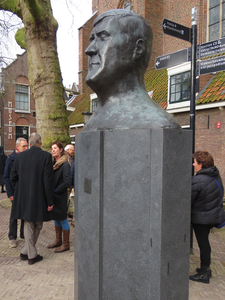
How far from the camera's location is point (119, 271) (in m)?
2.00

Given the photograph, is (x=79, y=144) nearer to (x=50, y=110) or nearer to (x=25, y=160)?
(x=25, y=160)

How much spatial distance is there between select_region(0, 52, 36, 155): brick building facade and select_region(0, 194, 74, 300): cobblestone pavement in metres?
22.4

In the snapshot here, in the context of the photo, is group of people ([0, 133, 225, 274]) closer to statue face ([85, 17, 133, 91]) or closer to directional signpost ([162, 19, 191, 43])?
statue face ([85, 17, 133, 91])

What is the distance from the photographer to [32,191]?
378 centimetres

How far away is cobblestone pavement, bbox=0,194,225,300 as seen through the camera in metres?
3.10

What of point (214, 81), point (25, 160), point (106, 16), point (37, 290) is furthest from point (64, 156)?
point (214, 81)

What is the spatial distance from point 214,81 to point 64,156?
9.30 m

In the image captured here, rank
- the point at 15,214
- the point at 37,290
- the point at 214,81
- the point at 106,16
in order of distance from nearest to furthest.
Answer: the point at 106,16, the point at 37,290, the point at 15,214, the point at 214,81

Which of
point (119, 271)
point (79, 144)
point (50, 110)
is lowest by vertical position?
point (119, 271)

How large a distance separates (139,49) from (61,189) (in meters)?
2.69

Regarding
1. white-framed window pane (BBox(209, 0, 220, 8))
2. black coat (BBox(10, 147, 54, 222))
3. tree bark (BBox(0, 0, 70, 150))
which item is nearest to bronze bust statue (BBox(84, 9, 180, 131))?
black coat (BBox(10, 147, 54, 222))

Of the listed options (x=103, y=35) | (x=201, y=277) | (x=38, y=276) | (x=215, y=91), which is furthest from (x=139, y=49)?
(x=215, y=91)

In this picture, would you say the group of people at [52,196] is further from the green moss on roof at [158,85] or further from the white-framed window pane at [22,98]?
the white-framed window pane at [22,98]

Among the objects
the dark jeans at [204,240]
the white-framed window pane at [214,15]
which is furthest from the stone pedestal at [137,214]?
the white-framed window pane at [214,15]
